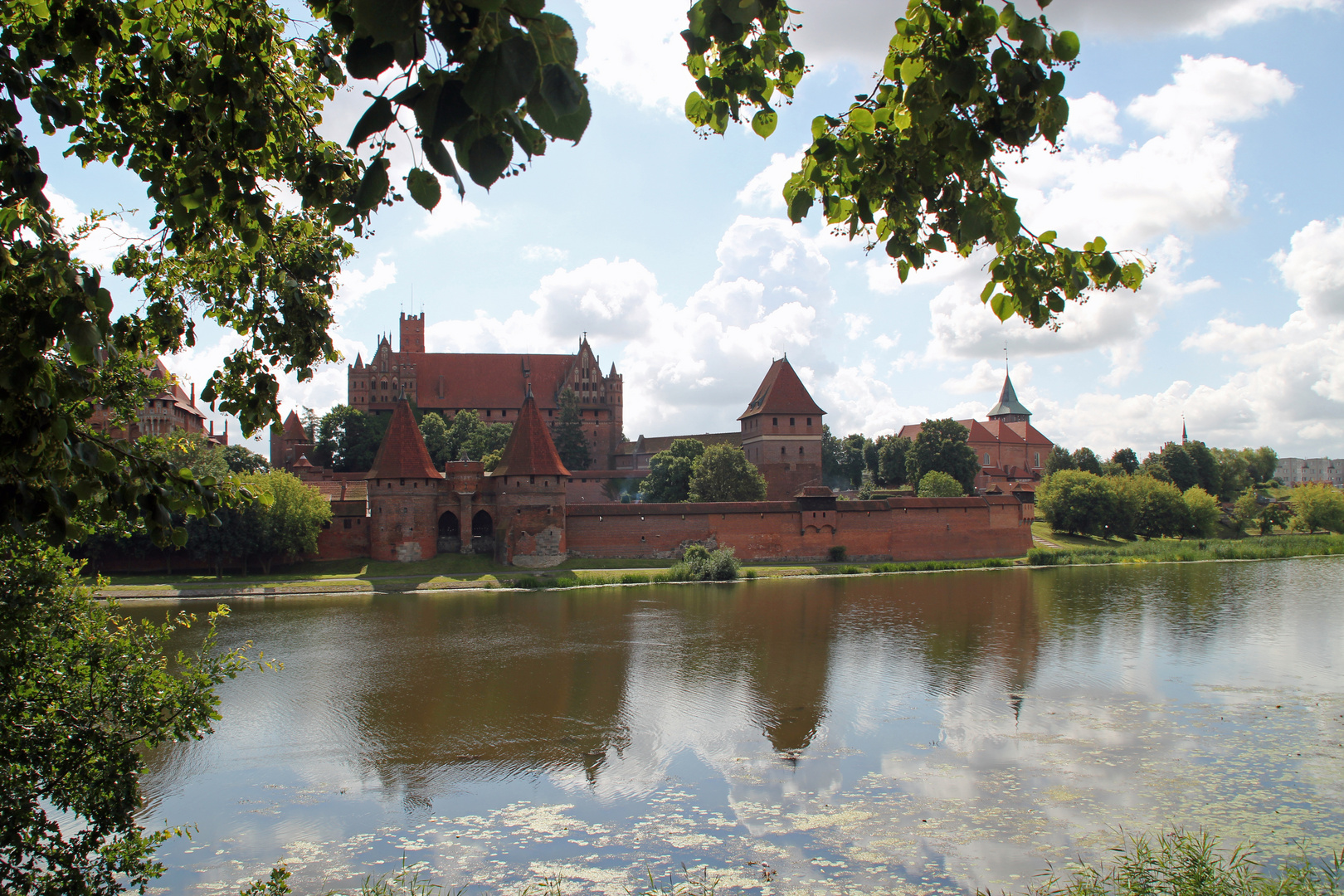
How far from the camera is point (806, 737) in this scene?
29.7 ft

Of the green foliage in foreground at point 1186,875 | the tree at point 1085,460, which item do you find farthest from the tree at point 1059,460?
the green foliage in foreground at point 1186,875

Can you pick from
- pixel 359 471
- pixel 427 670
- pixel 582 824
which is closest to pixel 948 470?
pixel 359 471

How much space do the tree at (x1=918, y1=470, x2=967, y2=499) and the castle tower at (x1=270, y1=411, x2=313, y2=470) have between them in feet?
98.1

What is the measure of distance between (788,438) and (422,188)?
39568 mm

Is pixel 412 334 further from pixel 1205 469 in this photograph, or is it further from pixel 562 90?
pixel 562 90

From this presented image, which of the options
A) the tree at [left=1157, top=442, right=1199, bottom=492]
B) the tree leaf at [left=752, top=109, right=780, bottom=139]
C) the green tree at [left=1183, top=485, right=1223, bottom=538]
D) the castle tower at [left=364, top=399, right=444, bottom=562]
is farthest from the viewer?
the tree at [left=1157, top=442, right=1199, bottom=492]

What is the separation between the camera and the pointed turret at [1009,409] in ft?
195

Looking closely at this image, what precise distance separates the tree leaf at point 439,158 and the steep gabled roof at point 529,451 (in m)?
26.6

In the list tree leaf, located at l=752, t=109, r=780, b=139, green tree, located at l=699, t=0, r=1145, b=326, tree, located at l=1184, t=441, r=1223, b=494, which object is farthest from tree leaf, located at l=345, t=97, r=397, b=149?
tree, located at l=1184, t=441, r=1223, b=494

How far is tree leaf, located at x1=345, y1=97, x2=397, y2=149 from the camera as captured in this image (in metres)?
1.36

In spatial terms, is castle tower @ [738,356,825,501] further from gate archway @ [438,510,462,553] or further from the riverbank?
gate archway @ [438,510,462,553]

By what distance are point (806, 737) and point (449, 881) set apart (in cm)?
431

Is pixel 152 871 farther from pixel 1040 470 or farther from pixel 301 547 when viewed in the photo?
pixel 1040 470

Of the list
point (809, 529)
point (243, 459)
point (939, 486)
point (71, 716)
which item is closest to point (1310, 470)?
point (939, 486)
